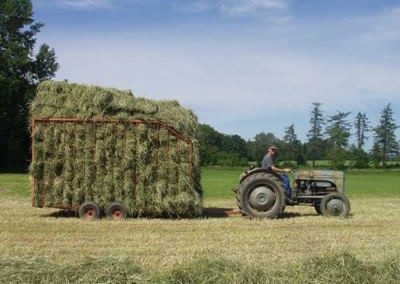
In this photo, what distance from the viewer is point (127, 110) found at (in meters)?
13.0

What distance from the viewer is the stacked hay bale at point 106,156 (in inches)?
501

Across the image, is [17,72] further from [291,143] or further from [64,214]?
[291,143]

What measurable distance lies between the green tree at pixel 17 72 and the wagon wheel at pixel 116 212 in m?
27.8

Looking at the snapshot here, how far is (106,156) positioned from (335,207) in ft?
18.7

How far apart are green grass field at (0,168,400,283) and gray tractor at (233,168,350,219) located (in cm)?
41

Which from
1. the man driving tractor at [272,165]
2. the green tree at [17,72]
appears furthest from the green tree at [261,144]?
the green tree at [17,72]

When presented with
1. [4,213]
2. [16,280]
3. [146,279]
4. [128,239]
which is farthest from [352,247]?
[4,213]

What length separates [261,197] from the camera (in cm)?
1333

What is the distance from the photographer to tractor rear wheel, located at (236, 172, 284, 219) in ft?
43.6

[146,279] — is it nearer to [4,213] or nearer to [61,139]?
[61,139]

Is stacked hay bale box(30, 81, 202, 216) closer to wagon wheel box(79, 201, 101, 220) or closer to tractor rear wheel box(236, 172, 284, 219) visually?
wagon wheel box(79, 201, 101, 220)

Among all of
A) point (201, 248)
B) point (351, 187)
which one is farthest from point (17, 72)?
point (201, 248)

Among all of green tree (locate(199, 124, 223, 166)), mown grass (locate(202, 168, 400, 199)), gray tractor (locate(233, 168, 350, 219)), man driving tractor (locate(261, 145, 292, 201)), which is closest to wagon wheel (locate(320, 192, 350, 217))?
gray tractor (locate(233, 168, 350, 219))

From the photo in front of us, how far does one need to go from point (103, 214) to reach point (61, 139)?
1.98 metres
